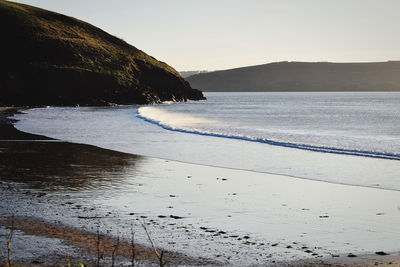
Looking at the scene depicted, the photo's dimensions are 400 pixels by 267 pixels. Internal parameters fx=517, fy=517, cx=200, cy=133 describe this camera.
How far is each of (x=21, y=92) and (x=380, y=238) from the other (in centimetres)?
9121

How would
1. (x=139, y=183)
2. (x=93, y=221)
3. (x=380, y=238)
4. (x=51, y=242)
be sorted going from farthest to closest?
(x=139, y=183), (x=93, y=221), (x=380, y=238), (x=51, y=242)

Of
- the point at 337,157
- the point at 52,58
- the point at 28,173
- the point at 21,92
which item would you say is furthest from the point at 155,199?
the point at 52,58

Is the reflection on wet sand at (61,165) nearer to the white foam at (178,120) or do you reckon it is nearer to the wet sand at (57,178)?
the wet sand at (57,178)

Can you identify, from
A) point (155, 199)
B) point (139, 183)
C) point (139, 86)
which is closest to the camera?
point (155, 199)

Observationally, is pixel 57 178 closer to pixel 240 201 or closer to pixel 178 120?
pixel 240 201

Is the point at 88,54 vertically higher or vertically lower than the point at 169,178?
higher

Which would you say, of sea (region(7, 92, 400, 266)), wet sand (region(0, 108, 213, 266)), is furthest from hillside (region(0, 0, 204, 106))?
sea (region(7, 92, 400, 266))

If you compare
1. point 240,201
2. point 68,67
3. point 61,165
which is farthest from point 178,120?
point 68,67

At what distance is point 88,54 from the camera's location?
120938mm

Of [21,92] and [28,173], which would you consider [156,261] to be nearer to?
[28,173]

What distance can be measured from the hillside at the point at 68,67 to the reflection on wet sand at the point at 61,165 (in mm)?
68305

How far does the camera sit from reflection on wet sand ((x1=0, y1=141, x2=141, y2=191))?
13230 mm

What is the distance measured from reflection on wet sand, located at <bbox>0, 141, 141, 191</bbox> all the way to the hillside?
68305 millimetres

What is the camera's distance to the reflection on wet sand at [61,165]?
13.2m
